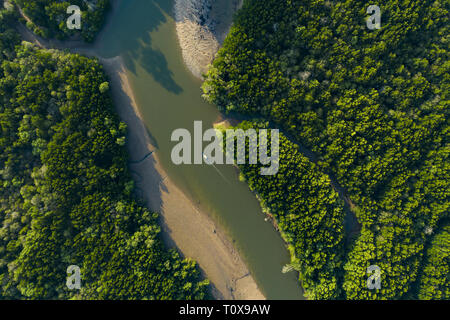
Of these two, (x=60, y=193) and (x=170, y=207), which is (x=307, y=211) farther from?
(x=60, y=193)

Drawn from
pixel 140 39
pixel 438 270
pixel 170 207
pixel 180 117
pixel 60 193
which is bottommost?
pixel 438 270

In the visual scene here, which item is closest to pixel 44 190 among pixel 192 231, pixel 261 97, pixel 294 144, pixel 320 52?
pixel 192 231

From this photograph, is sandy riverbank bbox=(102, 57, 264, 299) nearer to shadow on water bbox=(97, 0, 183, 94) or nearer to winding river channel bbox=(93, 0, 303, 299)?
winding river channel bbox=(93, 0, 303, 299)
